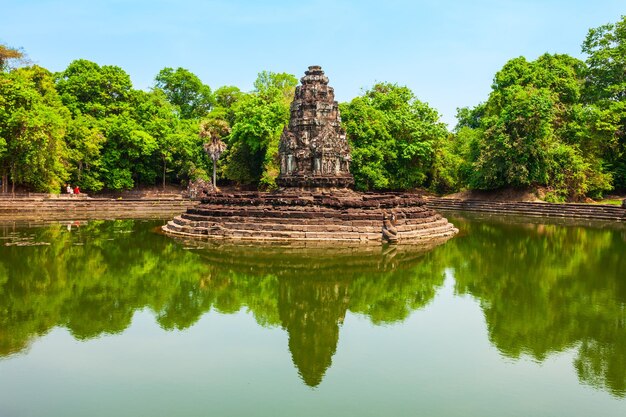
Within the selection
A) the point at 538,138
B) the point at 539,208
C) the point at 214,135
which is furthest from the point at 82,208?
the point at 538,138

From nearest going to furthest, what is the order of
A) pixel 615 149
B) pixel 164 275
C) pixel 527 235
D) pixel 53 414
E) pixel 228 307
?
pixel 53 414 → pixel 228 307 → pixel 164 275 → pixel 527 235 → pixel 615 149

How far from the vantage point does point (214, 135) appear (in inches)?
1825

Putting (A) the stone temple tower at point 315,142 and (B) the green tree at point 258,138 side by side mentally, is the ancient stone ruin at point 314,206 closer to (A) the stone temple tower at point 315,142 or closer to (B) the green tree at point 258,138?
(A) the stone temple tower at point 315,142

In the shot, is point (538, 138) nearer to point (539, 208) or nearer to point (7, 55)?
point (539, 208)

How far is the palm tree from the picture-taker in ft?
149

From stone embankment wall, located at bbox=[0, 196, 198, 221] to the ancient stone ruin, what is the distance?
38.6 ft

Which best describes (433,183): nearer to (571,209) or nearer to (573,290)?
(571,209)

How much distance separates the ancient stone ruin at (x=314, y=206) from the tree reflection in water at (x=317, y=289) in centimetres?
152

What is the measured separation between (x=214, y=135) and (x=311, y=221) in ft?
90.4

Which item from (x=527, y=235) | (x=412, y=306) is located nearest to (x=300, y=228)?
(x=412, y=306)

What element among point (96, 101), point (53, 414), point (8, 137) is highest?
point (96, 101)

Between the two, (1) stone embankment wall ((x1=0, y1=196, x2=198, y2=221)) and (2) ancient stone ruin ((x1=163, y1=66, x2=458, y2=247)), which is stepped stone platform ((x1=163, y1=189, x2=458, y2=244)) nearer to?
(2) ancient stone ruin ((x1=163, y1=66, x2=458, y2=247))

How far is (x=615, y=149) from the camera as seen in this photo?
40.1 meters

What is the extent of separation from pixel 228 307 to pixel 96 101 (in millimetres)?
37903
